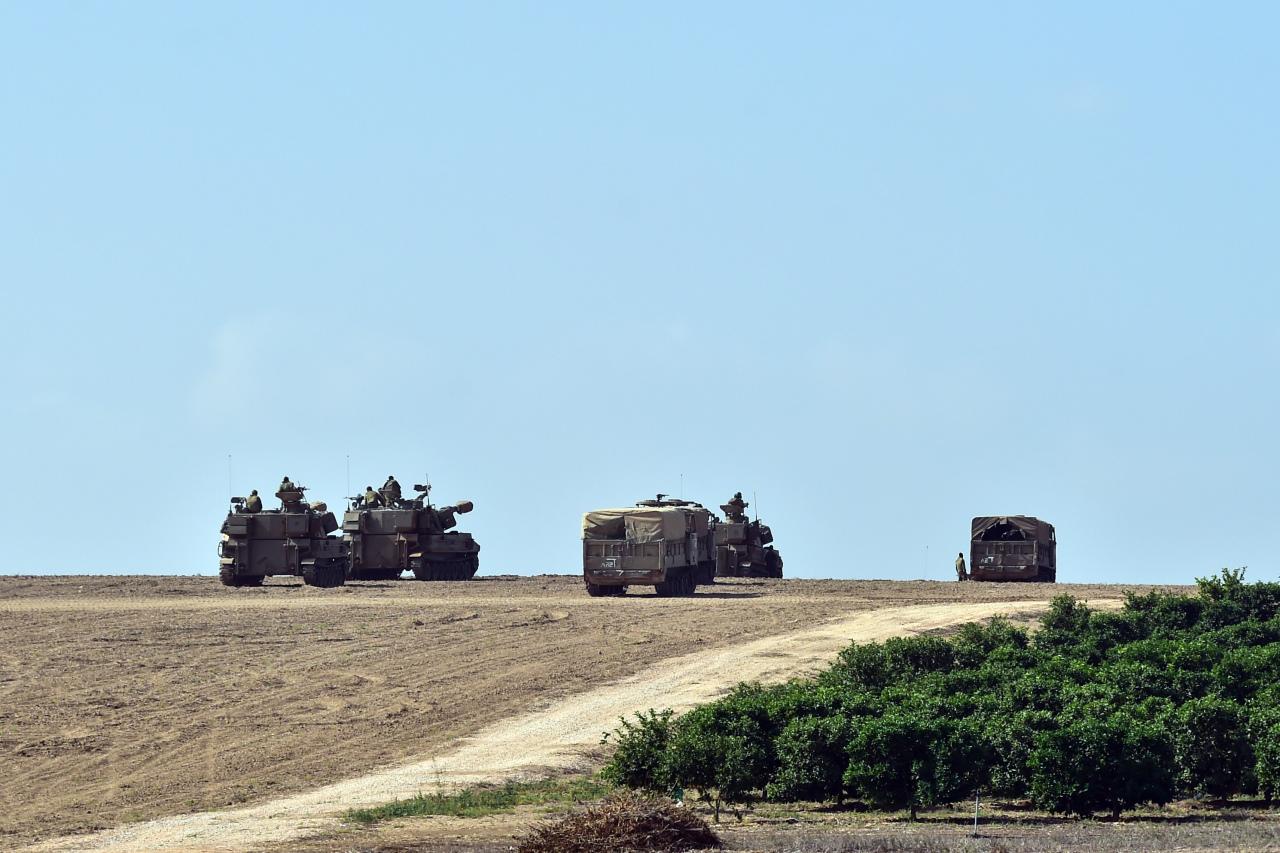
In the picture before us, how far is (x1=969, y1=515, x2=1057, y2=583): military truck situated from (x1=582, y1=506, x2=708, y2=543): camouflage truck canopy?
47.5 ft

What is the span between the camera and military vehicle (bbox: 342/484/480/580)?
2564 inches

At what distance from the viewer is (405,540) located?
65.2m

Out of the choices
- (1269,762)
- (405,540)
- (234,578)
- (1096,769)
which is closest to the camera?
(1096,769)

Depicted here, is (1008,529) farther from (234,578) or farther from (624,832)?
(624,832)

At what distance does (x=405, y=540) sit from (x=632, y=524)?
15.2m

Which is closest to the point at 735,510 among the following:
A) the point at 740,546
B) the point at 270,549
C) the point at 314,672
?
the point at 740,546

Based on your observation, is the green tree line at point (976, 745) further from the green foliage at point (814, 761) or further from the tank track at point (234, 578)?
the tank track at point (234, 578)

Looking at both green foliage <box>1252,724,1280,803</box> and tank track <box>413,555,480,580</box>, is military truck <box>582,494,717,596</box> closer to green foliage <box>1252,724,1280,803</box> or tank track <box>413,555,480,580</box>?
tank track <box>413,555,480,580</box>

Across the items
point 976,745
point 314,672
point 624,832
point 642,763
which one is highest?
point 314,672

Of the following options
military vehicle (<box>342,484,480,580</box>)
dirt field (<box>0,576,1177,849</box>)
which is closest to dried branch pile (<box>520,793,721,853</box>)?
dirt field (<box>0,576,1177,849</box>)

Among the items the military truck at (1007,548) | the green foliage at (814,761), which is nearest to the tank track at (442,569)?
the military truck at (1007,548)

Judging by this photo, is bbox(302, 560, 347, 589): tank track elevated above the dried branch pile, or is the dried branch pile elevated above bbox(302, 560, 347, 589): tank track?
bbox(302, 560, 347, 589): tank track

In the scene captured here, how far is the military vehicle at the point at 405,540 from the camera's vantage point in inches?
2564

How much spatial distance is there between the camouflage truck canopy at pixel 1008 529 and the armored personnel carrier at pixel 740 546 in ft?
30.9
